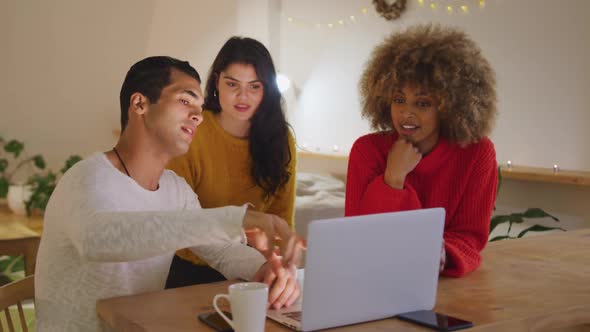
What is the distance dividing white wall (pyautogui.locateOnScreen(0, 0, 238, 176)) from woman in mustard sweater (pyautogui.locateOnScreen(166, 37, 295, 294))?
11.8ft

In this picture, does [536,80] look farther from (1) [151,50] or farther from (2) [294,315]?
(1) [151,50]

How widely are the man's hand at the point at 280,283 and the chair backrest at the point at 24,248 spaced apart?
204cm

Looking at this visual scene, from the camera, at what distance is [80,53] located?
5.65m

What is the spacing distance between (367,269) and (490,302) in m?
0.33

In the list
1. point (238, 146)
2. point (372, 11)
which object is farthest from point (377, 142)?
point (372, 11)

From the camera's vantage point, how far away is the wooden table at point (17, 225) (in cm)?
339

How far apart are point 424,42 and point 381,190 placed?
43cm

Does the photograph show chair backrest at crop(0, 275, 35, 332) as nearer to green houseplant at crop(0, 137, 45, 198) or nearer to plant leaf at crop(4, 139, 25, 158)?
green houseplant at crop(0, 137, 45, 198)

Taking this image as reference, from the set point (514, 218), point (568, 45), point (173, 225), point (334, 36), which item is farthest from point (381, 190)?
point (334, 36)

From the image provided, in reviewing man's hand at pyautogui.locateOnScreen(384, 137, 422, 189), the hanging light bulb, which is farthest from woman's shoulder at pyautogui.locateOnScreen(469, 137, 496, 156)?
the hanging light bulb

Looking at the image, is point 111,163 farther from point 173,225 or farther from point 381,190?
point 381,190

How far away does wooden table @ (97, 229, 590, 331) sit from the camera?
1322 millimetres

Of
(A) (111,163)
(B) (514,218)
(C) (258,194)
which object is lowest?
(B) (514,218)

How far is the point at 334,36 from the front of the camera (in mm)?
5191
